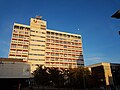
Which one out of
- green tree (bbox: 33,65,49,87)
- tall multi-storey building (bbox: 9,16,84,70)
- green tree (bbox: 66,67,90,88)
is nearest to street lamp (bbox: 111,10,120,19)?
green tree (bbox: 66,67,90,88)

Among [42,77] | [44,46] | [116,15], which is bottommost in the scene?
[42,77]

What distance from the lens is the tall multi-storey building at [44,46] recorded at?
8388cm

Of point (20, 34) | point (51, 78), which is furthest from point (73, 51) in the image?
point (51, 78)

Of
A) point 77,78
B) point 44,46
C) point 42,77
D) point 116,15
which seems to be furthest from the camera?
point 44,46

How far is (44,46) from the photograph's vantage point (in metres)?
90.8

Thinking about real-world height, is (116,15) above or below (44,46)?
above

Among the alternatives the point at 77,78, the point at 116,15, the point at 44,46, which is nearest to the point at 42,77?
the point at 77,78

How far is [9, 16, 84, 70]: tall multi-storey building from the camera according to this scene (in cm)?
8388

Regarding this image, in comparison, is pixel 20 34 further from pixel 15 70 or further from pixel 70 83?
pixel 15 70

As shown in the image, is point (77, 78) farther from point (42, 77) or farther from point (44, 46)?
point (44, 46)

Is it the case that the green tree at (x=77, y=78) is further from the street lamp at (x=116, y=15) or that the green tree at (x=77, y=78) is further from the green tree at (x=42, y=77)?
the street lamp at (x=116, y=15)

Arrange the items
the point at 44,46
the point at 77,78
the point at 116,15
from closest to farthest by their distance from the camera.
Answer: the point at 116,15 → the point at 77,78 → the point at 44,46

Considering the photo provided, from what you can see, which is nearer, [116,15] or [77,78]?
[116,15]

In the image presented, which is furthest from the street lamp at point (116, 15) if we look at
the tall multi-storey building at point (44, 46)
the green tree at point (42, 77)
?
the tall multi-storey building at point (44, 46)
